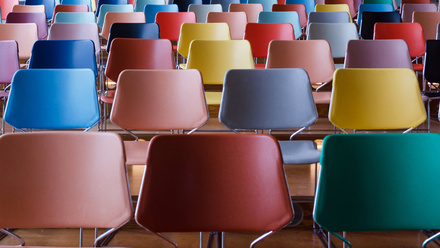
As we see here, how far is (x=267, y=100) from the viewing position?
10.4 feet

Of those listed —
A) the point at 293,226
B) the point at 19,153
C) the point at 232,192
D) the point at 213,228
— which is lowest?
the point at 293,226

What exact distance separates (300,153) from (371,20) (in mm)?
3546

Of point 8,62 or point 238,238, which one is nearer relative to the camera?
point 238,238

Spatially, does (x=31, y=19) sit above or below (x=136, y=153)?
above

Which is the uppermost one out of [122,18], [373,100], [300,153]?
[122,18]

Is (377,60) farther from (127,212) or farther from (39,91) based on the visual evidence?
(127,212)

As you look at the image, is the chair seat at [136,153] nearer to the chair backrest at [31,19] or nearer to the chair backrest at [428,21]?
the chair backrest at [31,19]

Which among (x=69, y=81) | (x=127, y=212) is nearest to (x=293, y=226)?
(x=127, y=212)

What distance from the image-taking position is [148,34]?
5117 mm

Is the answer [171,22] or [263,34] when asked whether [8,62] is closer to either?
[171,22]

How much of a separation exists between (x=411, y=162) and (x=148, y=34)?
3670 millimetres

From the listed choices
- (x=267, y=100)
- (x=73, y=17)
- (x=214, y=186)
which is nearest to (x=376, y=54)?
(x=267, y=100)

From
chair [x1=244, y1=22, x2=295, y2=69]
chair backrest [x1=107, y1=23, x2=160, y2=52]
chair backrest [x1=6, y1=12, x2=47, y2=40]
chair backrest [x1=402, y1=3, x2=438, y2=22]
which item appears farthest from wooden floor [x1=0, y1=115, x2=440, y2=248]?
chair backrest [x1=402, y1=3, x2=438, y2=22]

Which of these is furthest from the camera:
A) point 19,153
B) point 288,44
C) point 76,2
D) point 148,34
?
point 76,2
